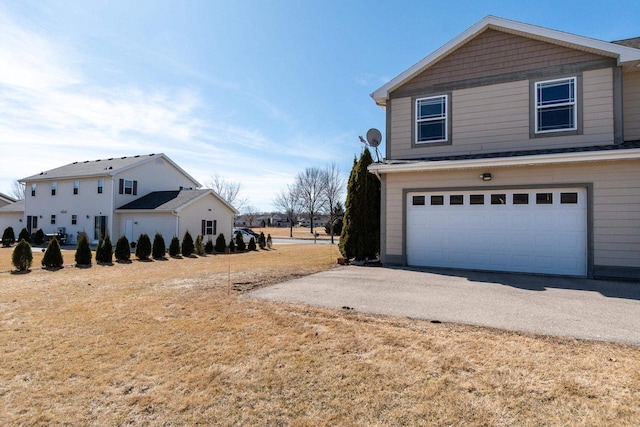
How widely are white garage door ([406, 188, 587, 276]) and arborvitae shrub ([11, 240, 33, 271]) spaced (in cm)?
1257

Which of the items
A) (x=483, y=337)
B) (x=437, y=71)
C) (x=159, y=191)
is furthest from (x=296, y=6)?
(x=159, y=191)

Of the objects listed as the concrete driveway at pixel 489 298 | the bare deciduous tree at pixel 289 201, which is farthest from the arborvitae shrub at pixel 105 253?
the bare deciduous tree at pixel 289 201

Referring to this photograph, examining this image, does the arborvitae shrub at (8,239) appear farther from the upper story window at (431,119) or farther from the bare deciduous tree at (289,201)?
the bare deciduous tree at (289,201)

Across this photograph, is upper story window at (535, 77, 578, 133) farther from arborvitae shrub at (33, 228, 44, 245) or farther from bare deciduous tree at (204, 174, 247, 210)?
bare deciduous tree at (204, 174, 247, 210)

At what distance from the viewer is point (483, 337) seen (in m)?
4.14

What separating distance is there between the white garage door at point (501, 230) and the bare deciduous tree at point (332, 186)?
36.1 m

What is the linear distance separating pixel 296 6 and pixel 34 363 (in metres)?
11.2

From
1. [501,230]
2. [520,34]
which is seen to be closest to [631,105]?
[520,34]

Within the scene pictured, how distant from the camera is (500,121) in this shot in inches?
399

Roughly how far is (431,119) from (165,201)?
19.8 meters

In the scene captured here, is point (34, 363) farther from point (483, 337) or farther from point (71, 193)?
point (71, 193)

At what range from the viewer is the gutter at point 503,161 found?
809 cm

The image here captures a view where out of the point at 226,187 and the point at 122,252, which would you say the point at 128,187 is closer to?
the point at 122,252

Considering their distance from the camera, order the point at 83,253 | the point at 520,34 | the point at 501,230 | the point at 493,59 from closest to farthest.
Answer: the point at 501,230, the point at 520,34, the point at 493,59, the point at 83,253
